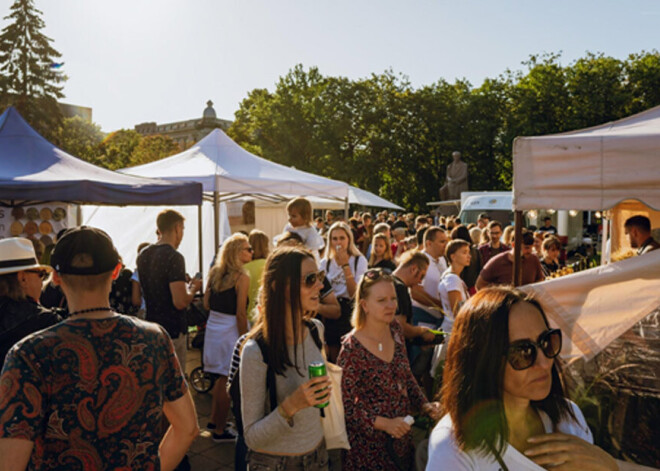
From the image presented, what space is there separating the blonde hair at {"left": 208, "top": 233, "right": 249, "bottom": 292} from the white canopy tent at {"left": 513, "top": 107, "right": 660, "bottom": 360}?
2461 millimetres

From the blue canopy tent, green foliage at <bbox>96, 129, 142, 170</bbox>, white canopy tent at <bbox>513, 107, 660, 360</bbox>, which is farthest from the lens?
green foliage at <bbox>96, 129, 142, 170</bbox>

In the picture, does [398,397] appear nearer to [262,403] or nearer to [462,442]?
[262,403]

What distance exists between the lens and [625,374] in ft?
11.2

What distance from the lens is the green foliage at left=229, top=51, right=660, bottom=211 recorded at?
32781 mm

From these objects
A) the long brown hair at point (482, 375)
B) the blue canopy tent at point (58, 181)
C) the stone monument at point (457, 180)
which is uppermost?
the stone monument at point (457, 180)

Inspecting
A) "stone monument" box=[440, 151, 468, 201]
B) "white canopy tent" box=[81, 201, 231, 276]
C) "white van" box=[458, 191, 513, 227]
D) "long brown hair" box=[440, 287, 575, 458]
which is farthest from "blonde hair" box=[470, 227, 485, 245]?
"stone monument" box=[440, 151, 468, 201]

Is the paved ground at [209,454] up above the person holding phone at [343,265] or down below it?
below

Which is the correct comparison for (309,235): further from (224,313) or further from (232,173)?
(232,173)

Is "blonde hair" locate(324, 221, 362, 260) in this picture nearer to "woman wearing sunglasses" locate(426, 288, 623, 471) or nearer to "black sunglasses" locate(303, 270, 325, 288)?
"black sunglasses" locate(303, 270, 325, 288)

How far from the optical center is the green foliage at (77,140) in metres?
38.2

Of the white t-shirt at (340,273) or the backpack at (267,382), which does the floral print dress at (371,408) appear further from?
the white t-shirt at (340,273)

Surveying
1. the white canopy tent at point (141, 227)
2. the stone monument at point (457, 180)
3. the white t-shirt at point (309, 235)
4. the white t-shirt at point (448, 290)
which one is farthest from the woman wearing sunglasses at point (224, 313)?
the stone monument at point (457, 180)

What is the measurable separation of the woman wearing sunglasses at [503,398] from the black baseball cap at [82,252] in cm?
120

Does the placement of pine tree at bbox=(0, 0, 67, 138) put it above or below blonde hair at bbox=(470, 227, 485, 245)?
above
